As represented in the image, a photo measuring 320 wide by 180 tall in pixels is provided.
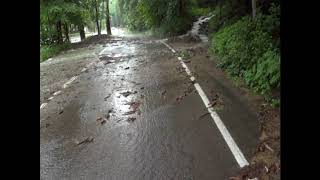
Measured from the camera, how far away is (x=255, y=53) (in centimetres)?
1311

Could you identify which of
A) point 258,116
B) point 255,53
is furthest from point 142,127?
point 255,53

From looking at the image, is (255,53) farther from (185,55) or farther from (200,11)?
(200,11)

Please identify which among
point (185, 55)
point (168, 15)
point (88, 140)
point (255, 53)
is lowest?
point (88, 140)

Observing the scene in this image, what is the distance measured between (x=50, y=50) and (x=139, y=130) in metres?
21.0

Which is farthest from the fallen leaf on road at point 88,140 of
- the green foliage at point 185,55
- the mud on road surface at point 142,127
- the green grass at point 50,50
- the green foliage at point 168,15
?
the green foliage at point 168,15

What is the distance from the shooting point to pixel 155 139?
25.1 feet

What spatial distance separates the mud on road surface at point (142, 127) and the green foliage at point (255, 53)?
24.2 inches

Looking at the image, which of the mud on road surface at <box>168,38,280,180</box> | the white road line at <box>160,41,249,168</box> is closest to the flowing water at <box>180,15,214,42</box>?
the mud on road surface at <box>168,38,280,180</box>

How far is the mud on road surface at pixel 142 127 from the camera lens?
6304 mm

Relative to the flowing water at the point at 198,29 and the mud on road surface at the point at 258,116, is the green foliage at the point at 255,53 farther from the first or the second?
the flowing water at the point at 198,29
